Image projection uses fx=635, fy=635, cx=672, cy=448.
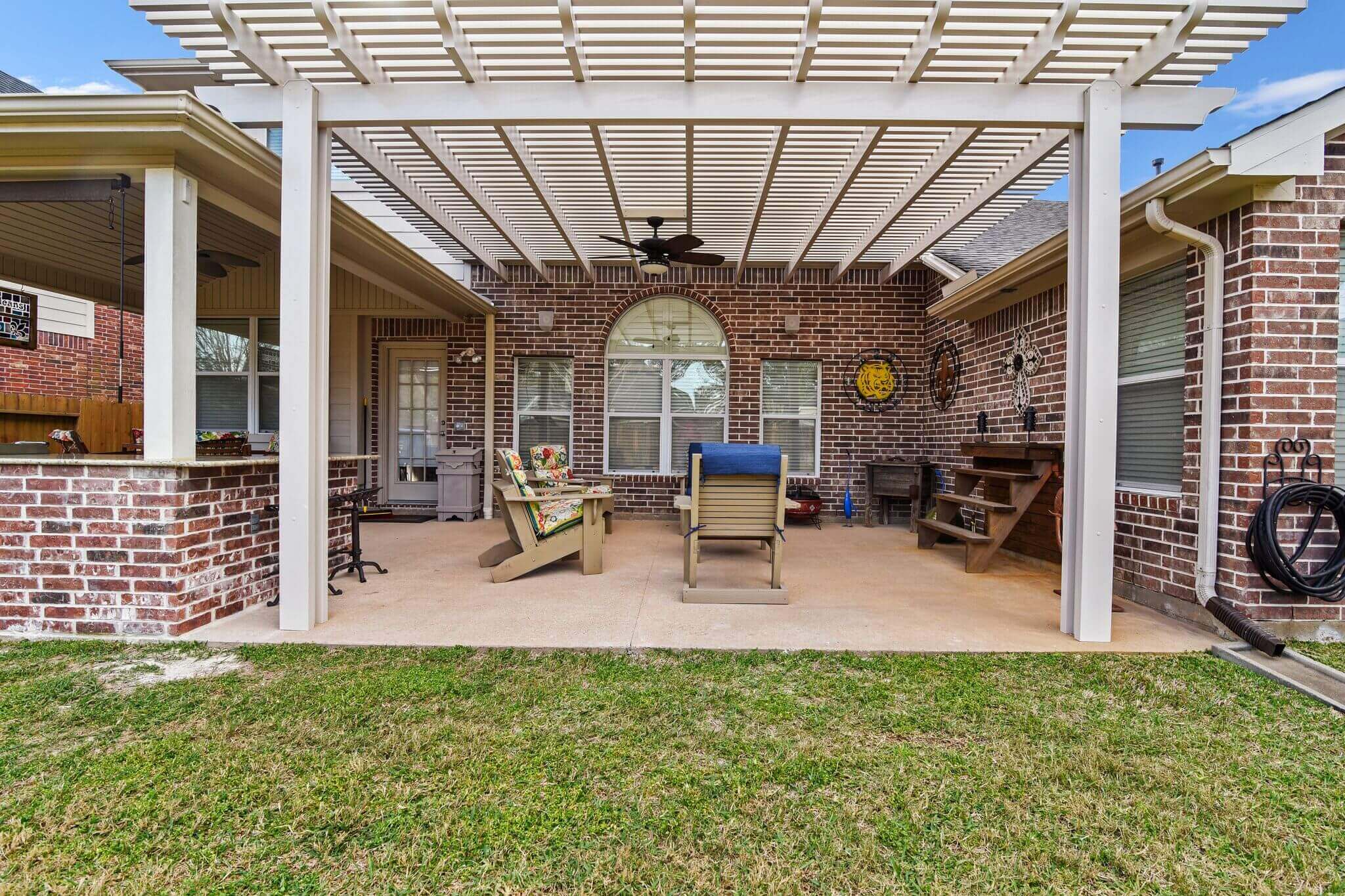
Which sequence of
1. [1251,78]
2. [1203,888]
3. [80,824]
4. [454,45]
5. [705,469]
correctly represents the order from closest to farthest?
1. [1203,888]
2. [80,824]
3. [454,45]
4. [705,469]
5. [1251,78]

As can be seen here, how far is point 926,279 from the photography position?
8055 millimetres

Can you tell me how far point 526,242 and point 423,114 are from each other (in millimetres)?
3731

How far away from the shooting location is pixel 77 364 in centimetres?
840

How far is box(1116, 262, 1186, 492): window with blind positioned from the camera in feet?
12.9

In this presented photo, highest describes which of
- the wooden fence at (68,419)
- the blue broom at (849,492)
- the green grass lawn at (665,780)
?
the wooden fence at (68,419)

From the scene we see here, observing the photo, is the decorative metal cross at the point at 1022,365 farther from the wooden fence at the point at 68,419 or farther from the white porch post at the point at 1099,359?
the wooden fence at the point at 68,419

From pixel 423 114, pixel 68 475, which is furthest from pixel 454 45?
pixel 68 475

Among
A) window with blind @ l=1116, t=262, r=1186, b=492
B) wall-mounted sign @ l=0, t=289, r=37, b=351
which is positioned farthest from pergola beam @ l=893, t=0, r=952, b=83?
wall-mounted sign @ l=0, t=289, r=37, b=351

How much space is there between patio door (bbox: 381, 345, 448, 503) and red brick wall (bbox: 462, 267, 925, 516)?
37.9 inches

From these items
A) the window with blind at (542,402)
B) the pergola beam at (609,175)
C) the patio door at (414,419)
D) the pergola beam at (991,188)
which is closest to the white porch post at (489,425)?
the window with blind at (542,402)

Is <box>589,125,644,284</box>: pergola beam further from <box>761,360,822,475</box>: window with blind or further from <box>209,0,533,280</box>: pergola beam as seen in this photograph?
<box>761,360,822,475</box>: window with blind

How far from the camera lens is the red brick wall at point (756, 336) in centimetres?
816

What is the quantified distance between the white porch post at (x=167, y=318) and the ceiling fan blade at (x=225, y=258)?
285cm

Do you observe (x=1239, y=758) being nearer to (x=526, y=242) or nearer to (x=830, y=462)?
(x=830, y=462)
